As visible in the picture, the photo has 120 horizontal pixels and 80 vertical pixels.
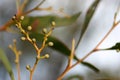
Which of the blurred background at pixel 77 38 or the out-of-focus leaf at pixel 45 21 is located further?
the blurred background at pixel 77 38

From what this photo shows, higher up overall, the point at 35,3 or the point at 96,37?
the point at 35,3

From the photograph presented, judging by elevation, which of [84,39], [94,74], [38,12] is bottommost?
[94,74]

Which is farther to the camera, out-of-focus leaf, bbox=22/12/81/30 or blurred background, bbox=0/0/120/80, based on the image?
blurred background, bbox=0/0/120/80

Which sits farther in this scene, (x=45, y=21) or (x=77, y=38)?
(x=77, y=38)

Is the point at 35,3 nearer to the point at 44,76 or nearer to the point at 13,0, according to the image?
the point at 13,0

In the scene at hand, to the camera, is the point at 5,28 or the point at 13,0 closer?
the point at 5,28

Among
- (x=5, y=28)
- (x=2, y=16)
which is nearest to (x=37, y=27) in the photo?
(x=5, y=28)
